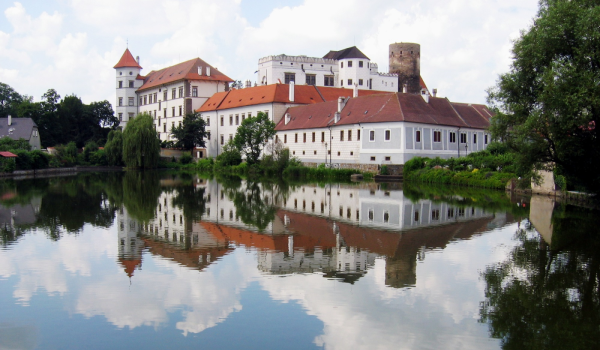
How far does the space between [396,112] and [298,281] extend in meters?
33.3

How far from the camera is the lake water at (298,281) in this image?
732cm

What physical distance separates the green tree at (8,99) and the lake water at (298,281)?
73.5 meters

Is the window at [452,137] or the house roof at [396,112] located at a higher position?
the house roof at [396,112]

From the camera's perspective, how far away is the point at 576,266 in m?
10.9

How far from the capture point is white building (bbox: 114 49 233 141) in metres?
75.2

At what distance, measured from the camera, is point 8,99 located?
290 feet

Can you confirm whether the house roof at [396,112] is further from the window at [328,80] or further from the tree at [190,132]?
the window at [328,80]

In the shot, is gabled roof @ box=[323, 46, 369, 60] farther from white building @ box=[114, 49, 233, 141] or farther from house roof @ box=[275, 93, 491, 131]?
house roof @ box=[275, 93, 491, 131]

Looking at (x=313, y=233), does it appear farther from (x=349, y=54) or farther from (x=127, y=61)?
(x=127, y=61)

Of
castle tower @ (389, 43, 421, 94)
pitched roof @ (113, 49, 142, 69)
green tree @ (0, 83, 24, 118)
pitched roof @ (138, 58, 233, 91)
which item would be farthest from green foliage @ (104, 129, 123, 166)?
castle tower @ (389, 43, 421, 94)

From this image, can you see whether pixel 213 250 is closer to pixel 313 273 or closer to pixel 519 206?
pixel 313 273

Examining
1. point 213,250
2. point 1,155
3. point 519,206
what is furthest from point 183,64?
point 213,250

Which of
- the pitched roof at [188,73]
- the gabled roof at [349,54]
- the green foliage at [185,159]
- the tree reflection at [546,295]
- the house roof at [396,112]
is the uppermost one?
the gabled roof at [349,54]

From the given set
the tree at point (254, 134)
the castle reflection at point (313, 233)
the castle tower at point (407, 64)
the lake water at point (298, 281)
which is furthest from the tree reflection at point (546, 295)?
the castle tower at point (407, 64)
